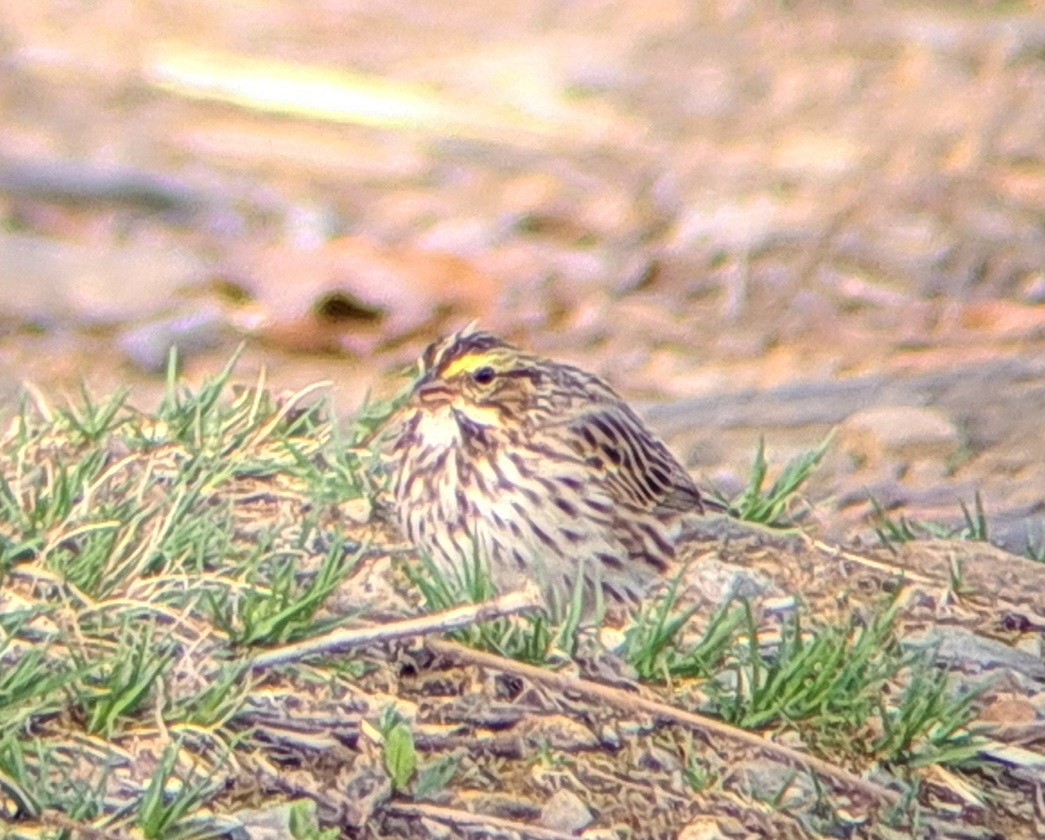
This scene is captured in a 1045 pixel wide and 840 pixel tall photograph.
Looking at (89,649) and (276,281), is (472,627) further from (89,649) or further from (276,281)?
(276,281)

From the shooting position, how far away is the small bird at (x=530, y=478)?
251 inches

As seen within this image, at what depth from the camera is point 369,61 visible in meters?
14.6

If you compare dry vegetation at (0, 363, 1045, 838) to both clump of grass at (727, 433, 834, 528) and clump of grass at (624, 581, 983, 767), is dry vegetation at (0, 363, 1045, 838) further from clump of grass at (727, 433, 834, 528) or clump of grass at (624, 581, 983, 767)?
clump of grass at (727, 433, 834, 528)

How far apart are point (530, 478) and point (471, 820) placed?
4.45 feet

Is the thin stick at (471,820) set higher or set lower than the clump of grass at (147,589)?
lower

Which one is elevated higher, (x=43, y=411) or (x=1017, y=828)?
(x=43, y=411)

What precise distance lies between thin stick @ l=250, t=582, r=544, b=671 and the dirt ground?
1698mm

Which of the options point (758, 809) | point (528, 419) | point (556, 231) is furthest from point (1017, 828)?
point (556, 231)

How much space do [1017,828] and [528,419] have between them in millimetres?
1795

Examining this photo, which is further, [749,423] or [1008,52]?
[1008,52]

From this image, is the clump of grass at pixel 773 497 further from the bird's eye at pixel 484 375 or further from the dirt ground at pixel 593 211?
the bird's eye at pixel 484 375

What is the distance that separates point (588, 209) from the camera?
12.4 m

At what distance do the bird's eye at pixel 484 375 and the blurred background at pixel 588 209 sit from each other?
1.30 meters

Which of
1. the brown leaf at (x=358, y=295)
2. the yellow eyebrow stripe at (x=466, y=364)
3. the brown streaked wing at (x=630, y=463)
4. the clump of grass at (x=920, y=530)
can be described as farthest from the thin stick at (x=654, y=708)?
the brown leaf at (x=358, y=295)
